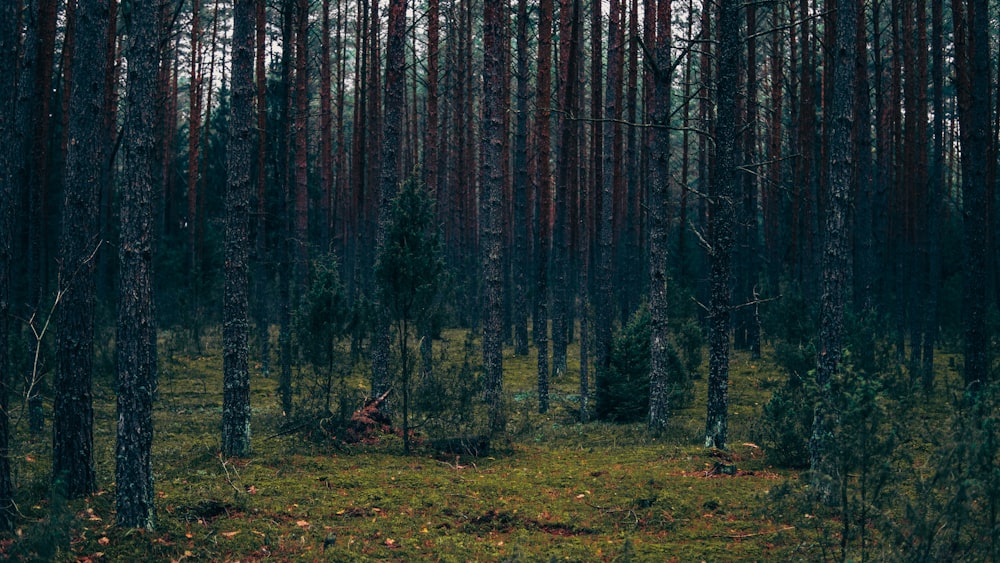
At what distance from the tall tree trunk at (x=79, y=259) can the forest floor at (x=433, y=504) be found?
55 cm

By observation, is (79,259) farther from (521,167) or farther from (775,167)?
(775,167)

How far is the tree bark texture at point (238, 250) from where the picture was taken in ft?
34.3

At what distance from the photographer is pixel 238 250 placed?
10484mm

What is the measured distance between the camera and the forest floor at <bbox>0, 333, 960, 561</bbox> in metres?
6.81

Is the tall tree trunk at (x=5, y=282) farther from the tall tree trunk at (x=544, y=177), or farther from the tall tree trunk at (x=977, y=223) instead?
the tall tree trunk at (x=977, y=223)

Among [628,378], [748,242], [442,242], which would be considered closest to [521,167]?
[442,242]

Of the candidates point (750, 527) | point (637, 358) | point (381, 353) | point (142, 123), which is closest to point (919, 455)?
point (750, 527)

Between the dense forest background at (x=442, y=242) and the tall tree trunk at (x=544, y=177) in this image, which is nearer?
the dense forest background at (x=442, y=242)

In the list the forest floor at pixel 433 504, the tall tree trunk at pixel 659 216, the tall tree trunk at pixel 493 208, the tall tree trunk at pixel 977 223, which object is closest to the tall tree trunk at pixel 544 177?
the tall tree trunk at pixel 493 208

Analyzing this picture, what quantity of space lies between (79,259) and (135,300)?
1.72 m

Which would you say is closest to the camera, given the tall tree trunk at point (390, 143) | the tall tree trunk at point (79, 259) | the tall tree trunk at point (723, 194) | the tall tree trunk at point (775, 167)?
the tall tree trunk at point (79, 259)

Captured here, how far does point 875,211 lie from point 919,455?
17343 millimetres

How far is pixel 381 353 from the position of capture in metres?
13.3

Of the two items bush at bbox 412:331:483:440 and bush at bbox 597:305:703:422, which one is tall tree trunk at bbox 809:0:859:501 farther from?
bush at bbox 597:305:703:422
